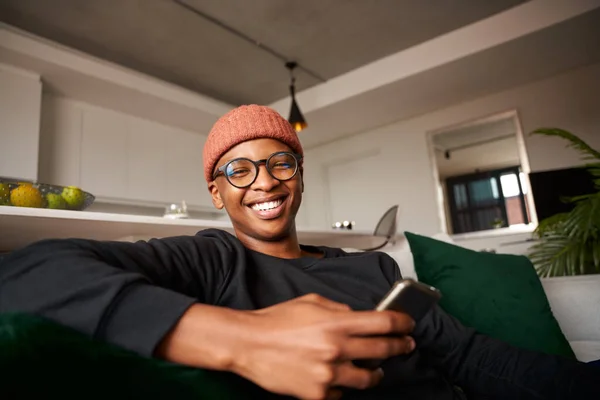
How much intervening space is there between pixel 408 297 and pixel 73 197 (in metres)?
1.57

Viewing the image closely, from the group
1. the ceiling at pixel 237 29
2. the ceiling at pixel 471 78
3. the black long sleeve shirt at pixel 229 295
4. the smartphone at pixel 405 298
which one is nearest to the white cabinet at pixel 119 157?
the ceiling at pixel 237 29

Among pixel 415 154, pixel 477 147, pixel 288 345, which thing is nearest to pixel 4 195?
pixel 288 345

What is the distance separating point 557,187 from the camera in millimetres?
3135

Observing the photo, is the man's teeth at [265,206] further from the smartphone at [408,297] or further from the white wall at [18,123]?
the white wall at [18,123]

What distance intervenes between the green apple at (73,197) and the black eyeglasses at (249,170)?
1020 mm

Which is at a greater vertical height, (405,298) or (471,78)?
(471,78)

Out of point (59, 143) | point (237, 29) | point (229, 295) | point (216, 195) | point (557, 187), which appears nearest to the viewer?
point (229, 295)

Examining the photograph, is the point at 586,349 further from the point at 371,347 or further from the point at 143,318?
the point at 143,318

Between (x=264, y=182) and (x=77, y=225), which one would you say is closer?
(x=264, y=182)

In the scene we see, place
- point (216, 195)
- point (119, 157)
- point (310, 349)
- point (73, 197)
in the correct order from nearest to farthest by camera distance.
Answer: point (310, 349), point (216, 195), point (73, 197), point (119, 157)

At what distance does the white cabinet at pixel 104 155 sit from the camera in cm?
381

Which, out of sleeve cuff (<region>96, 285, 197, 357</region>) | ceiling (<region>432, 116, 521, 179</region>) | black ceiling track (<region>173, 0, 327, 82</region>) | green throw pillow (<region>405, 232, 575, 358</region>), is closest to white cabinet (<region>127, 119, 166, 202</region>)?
black ceiling track (<region>173, 0, 327, 82</region>)

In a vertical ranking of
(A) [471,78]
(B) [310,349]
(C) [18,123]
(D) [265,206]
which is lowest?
(B) [310,349]

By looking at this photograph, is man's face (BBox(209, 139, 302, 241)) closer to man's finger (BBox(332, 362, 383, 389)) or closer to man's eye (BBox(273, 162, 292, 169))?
man's eye (BBox(273, 162, 292, 169))
